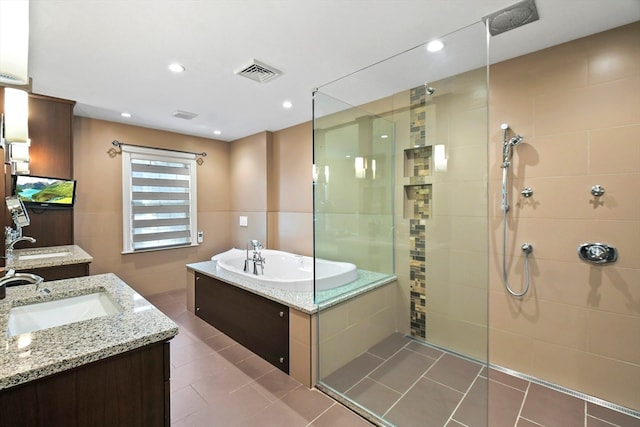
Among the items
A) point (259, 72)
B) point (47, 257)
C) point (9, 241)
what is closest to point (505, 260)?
point (259, 72)

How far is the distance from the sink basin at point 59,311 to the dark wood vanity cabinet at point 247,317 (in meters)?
1.16

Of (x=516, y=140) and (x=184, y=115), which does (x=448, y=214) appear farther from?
(x=184, y=115)

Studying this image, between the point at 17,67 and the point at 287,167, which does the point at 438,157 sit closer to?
the point at 287,167

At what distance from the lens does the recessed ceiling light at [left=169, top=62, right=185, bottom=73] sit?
7.47 ft

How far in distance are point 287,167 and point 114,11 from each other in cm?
260

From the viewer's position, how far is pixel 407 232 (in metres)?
2.75

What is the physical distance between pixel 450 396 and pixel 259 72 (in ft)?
9.46

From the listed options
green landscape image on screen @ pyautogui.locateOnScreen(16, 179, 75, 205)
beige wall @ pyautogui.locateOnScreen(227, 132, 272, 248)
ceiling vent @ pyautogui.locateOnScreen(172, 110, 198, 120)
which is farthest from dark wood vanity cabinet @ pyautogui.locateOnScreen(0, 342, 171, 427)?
beige wall @ pyautogui.locateOnScreen(227, 132, 272, 248)

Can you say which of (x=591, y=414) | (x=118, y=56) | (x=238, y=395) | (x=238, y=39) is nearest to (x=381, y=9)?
(x=238, y=39)

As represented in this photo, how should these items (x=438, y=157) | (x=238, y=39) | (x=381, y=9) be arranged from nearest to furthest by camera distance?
(x=381, y=9)
(x=238, y=39)
(x=438, y=157)

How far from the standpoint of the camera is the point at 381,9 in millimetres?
1643

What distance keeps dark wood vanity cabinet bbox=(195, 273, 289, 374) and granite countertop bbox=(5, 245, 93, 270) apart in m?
1.15

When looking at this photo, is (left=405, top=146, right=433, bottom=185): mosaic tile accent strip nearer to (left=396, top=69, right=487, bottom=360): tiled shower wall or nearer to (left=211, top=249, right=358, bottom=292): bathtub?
(left=396, top=69, right=487, bottom=360): tiled shower wall

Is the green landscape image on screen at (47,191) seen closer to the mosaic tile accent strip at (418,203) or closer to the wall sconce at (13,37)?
the wall sconce at (13,37)
